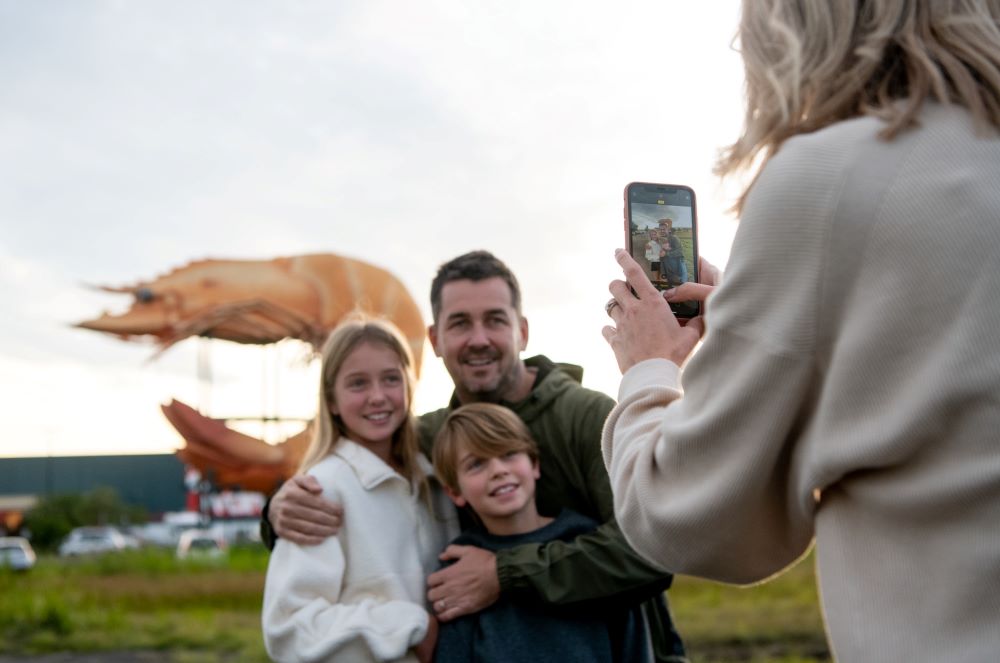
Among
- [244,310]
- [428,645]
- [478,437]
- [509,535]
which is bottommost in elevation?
[428,645]

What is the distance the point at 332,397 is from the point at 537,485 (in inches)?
26.9

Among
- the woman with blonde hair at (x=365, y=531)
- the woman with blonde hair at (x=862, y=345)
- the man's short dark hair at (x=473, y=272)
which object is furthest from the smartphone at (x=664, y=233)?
the man's short dark hair at (x=473, y=272)

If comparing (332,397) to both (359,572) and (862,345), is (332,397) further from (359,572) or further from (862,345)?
(862,345)

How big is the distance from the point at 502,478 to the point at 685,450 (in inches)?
67.3

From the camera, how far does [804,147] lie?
1.22 meters

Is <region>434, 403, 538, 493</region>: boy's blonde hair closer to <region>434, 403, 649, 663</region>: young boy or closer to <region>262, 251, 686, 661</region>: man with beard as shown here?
<region>434, 403, 649, 663</region>: young boy

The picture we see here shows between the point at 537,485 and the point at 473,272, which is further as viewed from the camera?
the point at 473,272

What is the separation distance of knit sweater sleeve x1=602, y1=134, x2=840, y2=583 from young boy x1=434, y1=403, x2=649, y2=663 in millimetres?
1543

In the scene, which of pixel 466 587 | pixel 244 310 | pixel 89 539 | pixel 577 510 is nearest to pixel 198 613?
pixel 244 310

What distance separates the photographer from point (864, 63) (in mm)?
1272

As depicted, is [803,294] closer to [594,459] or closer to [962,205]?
[962,205]

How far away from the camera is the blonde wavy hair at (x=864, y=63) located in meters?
1.24

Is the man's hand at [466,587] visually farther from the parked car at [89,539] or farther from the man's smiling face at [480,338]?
the parked car at [89,539]

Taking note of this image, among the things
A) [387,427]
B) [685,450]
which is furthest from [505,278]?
[685,450]
